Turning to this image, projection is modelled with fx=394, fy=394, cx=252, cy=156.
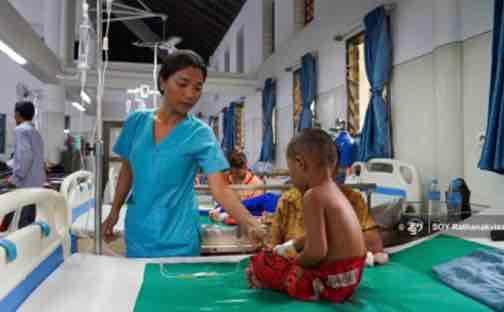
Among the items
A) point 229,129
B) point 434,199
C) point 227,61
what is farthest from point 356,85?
point 227,61

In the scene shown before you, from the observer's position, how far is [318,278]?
122 cm

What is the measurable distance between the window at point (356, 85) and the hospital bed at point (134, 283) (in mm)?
3503

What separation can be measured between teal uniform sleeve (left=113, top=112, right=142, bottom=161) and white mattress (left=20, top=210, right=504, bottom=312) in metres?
0.40

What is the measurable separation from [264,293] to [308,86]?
16.7 ft

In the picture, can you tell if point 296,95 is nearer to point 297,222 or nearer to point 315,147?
point 297,222

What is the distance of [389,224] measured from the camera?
3.05 metres

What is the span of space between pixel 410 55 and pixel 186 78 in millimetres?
3148

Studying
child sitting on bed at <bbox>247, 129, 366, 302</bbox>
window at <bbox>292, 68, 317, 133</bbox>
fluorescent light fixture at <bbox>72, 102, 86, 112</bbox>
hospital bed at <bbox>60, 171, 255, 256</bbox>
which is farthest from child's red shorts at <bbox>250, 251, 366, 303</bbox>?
window at <bbox>292, 68, 317, 133</bbox>

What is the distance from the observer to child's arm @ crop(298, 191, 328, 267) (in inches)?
44.9

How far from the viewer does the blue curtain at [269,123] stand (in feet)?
26.0

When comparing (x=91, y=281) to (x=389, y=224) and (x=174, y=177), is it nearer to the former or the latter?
(x=174, y=177)

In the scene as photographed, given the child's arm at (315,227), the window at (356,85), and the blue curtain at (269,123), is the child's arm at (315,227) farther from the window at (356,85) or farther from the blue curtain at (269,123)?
the blue curtain at (269,123)

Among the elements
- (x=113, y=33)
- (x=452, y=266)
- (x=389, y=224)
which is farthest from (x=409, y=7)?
(x=113, y=33)

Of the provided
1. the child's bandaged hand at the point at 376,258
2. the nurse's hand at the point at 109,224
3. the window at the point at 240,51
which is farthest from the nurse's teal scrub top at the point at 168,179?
the window at the point at 240,51
